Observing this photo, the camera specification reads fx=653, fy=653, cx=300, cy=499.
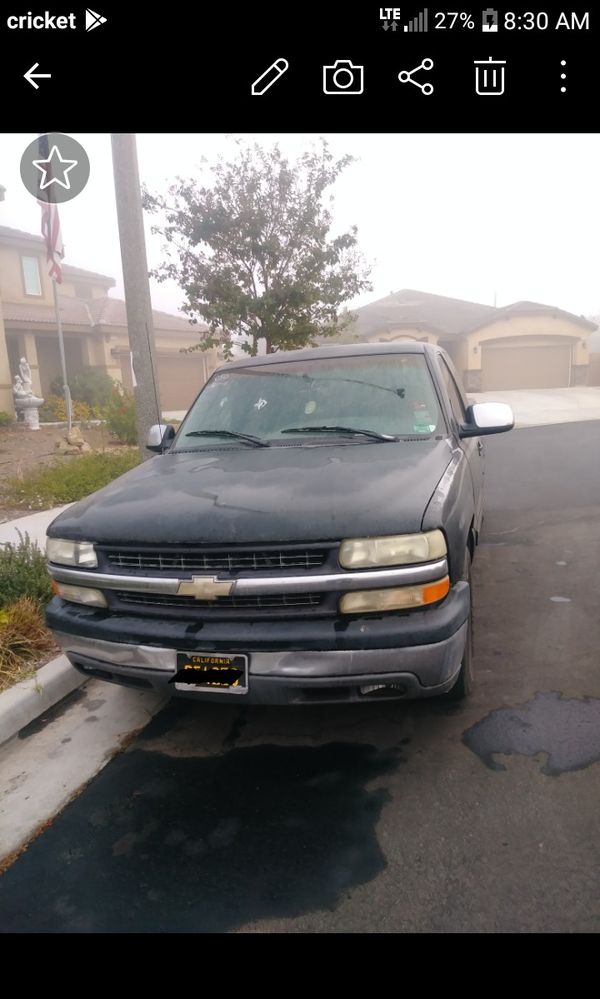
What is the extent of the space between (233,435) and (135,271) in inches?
138

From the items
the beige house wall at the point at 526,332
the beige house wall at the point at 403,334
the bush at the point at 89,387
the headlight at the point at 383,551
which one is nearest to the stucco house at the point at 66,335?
the bush at the point at 89,387

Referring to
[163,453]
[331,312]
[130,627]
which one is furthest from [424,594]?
[331,312]

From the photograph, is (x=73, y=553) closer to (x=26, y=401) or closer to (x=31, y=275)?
(x=26, y=401)

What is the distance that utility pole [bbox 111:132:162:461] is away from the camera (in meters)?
6.34

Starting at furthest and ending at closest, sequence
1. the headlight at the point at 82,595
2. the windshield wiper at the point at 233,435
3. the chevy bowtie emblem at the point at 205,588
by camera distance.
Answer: the windshield wiper at the point at 233,435 → the headlight at the point at 82,595 → the chevy bowtie emblem at the point at 205,588

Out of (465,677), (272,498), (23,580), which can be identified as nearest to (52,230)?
(23,580)

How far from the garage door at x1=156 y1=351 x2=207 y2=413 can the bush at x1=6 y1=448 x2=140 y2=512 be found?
17937mm

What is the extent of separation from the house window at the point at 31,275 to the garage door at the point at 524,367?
20.5m

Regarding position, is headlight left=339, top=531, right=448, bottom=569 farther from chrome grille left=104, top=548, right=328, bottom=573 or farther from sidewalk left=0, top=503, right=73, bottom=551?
sidewalk left=0, top=503, right=73, bottom=551

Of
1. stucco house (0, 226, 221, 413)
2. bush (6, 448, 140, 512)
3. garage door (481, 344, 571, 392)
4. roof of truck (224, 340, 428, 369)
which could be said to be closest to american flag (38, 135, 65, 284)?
stucco house (0, 226, 221, 413)

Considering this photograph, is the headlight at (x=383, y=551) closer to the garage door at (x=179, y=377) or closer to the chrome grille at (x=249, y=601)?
the chrome grille at (x=249, y=601)

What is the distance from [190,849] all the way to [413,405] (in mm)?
2494

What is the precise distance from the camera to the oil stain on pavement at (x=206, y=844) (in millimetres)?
2152

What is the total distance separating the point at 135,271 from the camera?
645 cm
